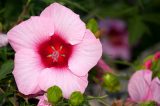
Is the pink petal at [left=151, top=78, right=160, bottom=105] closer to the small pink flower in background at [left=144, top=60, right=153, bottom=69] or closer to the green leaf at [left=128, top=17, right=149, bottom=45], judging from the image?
the small pink flower in background at [left=144, top=60, right=153, bottom=69]

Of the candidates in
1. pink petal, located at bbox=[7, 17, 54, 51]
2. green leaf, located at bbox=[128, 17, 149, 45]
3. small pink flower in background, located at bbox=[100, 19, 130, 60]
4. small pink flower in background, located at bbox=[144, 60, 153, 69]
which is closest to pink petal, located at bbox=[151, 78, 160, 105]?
small pink flower in background, located at bbox=[144, 60, 153, 69]

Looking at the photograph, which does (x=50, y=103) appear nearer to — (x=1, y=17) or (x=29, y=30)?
(x=29, y=30)

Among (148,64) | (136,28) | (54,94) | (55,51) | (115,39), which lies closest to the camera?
(54,94)

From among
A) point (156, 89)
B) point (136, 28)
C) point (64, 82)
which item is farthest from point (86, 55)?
point (136, 28)

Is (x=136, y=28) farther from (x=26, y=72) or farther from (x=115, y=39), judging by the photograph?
(x=26, y=72)

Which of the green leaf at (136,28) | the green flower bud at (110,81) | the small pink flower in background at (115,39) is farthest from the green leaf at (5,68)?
the small pink flower in background at (115,39)

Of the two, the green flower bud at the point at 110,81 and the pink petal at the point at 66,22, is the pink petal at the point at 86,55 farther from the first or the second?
the green flower bud at the point at 110,81
